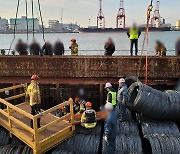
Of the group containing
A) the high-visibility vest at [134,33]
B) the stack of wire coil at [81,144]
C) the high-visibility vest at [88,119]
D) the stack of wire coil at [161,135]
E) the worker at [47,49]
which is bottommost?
the stack of wire coil at [81,144]

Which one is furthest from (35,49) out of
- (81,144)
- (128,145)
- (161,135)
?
(161,135)

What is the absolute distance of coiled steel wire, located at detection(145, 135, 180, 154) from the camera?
23.7 ft

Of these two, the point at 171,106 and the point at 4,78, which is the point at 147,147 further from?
the point at 4,78

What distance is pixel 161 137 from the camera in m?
7.59

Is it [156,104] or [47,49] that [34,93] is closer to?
[156,104]

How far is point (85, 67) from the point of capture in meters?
10.3

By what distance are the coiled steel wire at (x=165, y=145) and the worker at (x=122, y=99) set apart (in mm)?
1369

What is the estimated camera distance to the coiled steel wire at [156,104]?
8366 millimetres

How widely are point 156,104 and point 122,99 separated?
1086 mm

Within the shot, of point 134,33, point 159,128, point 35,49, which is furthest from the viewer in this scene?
point 35,49

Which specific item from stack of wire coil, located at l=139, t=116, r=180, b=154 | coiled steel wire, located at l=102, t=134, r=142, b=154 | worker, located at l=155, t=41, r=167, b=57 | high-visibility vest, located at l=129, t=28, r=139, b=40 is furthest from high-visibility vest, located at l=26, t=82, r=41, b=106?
worker, located at l=155, t=41, r=167, b=57

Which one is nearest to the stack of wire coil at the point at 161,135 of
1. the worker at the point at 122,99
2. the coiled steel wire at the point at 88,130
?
the worker at the point at 122,99

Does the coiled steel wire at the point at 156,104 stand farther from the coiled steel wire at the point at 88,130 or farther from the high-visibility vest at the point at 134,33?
the high-visibility vest at the point at 134,33

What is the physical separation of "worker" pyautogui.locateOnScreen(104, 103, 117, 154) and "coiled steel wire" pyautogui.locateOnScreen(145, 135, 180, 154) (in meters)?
1.10
